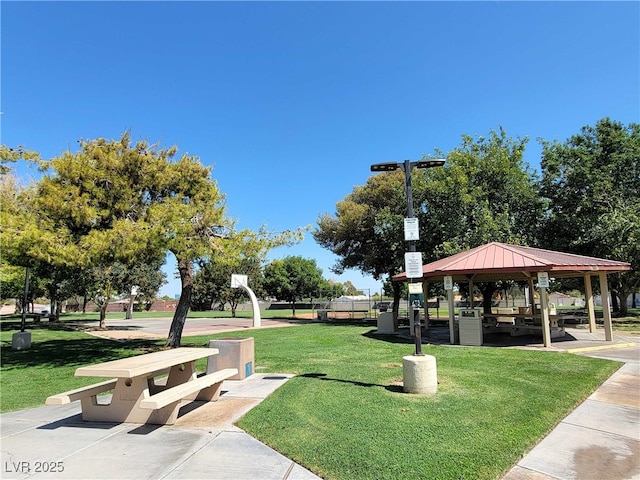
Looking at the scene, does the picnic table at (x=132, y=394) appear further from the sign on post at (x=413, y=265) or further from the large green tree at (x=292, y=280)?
the large green tree at (x=292, y=280)

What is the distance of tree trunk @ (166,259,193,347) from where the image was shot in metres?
12.9

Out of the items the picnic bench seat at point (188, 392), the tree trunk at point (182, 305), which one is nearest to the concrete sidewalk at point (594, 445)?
the picnic bench seat at point (188, 392)

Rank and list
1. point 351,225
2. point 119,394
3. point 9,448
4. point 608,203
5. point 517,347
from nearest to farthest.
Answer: point 9,448
point 119,394
point 517,347
point 608,203
point 351,225

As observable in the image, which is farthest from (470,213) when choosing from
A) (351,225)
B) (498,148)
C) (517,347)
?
(517,347)

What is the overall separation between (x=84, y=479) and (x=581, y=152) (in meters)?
25.8

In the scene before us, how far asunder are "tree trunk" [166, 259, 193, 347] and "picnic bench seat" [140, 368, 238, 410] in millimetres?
6665

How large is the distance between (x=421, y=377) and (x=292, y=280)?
170ft

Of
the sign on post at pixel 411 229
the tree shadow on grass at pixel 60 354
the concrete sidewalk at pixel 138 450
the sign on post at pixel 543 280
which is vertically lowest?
the tree shadow on grass at pixel 60 354

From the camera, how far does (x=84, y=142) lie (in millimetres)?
11062

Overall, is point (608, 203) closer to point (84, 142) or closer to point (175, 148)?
point (175, 148)

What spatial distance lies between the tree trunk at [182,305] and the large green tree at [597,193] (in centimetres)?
1836

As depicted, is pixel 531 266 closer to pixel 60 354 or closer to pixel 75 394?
pixel 75 394

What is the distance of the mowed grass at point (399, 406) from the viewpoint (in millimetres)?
4180

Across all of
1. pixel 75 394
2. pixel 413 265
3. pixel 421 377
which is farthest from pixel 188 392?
pixel 413 265
